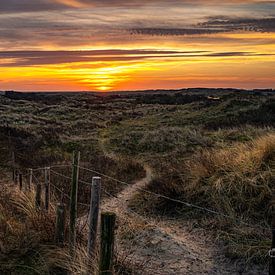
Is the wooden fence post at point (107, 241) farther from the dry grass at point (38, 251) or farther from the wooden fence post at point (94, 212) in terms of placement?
the wooden fence post at point (94, 212)

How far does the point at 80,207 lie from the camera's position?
32.9 ft

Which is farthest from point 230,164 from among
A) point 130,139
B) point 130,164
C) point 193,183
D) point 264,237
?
point 130,139

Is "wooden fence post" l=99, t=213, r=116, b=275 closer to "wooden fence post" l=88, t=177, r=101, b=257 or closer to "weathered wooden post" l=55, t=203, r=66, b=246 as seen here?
"wooden fence post" l=88, t=177, r=101, b=257

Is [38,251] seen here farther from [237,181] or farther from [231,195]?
[237,181]

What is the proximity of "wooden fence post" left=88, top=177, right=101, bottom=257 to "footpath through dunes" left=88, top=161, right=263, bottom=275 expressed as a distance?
3.33 ft

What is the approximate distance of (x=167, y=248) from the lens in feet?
24.1

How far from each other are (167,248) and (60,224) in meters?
2.05

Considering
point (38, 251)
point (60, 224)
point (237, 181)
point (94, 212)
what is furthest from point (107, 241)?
point (237, 181)

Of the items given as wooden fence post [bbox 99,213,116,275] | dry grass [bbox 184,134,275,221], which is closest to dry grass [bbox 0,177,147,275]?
wooden fence post [bbox 99,213,116,275]

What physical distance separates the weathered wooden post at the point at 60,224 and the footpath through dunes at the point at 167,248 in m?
1.03

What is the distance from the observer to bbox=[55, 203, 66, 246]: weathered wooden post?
6.17 metres

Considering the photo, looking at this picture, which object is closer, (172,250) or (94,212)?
(94,212)

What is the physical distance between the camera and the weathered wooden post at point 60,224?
6172 mm

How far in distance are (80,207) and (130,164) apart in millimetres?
5722
